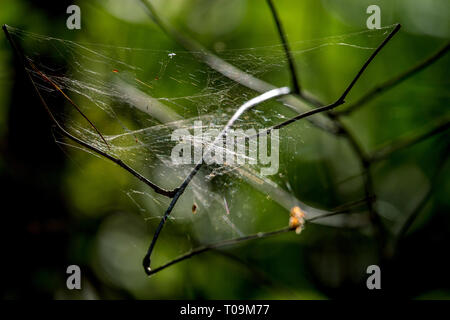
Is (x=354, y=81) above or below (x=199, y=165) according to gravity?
above

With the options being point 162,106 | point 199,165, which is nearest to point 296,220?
point 199,165

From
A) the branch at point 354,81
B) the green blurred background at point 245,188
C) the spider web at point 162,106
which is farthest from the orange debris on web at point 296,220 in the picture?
the green blurred background at point 245,188

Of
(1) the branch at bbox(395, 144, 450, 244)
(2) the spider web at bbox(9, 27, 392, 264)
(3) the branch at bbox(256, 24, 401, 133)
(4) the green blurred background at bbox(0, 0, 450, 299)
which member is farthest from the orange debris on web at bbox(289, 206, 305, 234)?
(4) the green blurred background at bbox(0, 0, 450, 299)

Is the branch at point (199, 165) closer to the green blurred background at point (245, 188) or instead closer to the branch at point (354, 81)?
the branch at point (354, 81)

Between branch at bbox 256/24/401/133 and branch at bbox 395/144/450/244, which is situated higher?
branch at bbox 256/24/401/133

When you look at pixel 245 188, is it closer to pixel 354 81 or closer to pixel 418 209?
pixel 418 209

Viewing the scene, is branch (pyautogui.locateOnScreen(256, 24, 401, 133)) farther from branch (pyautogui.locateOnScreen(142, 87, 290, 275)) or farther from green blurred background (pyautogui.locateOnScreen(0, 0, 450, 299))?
green blurred background (pyautogui.locateOnScreen(0, 0, 450, 299))

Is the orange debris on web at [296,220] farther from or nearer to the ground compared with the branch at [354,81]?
nearer to the ground
